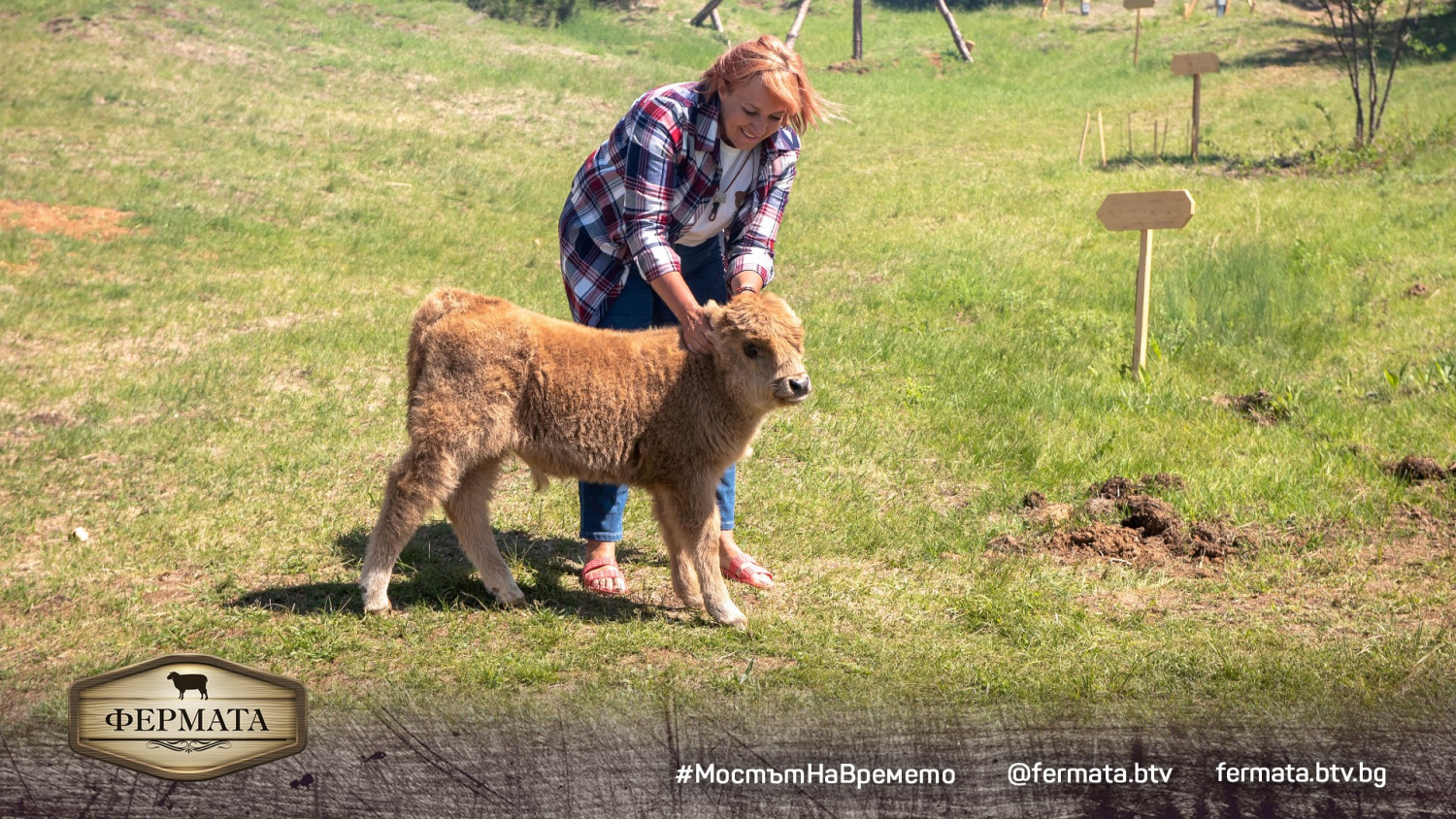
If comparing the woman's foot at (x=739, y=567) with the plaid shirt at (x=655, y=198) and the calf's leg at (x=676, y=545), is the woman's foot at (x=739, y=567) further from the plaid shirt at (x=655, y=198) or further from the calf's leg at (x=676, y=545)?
the plaid shirt at (x=655, y=198)

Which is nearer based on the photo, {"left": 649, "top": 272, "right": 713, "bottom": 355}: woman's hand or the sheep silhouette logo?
the sheep silhouette logo

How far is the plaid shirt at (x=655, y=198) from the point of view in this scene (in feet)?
16.0

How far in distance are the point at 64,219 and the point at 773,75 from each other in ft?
36.4

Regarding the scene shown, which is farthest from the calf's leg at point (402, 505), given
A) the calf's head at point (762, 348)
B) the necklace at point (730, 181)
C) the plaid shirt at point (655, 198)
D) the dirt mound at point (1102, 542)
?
the dirt mound at point (1102, 542)

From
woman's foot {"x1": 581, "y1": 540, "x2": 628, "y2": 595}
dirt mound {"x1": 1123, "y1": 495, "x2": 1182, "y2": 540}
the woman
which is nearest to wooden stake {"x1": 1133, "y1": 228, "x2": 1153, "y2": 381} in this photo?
dirt mound {"x1": 1123, "y1": 495, "x2": 1182, "y2": 540}

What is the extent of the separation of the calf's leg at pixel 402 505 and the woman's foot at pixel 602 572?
933mm

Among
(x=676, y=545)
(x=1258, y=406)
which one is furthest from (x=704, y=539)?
(x=1258, y=406)

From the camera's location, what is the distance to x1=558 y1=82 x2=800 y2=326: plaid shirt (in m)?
4.89

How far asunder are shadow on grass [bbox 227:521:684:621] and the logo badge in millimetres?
2400

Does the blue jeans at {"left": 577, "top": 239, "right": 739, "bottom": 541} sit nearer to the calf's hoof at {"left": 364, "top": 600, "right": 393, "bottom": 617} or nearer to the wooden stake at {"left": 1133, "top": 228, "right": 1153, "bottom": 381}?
the calf's hoof at {"left": 364, "top": 600, "right": 393, "bottom": 617}

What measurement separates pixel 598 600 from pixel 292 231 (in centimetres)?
999

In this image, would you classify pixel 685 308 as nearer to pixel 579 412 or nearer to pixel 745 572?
pixel 579 412

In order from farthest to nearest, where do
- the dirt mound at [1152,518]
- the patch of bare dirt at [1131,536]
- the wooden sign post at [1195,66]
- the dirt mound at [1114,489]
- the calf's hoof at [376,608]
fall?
the wooden sign post at [1195,66] → the dirt mound at [1114,489] → the dirt mound at [1152,518] → the patch of bare dirt at [1131,536] → the calf's hoof at [376,608]

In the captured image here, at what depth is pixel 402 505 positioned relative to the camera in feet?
15.5
